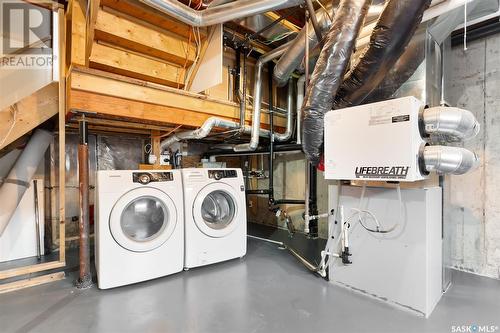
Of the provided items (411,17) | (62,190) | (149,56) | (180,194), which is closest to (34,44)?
(149,56)

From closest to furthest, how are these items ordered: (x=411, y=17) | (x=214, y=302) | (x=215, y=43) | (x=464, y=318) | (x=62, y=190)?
1. (x=411, y=17)
2. (x=464, y=318)
3. (x=214, y=302)
4. (x=62, y=190)
5. (x=215, y=43)

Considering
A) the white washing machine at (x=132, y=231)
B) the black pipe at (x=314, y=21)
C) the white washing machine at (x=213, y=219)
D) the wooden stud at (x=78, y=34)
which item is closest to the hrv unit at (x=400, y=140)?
the black pipe at (x=314, y=21)

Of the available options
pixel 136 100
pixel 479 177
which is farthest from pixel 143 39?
pixel 479 177

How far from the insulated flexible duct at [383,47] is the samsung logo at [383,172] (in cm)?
61

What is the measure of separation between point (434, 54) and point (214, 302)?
8.37 feet

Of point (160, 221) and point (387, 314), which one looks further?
point (160, 221)

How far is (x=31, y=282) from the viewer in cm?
213

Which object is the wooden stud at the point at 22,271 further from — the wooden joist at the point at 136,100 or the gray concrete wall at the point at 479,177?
the gray concrete wall at the point at 479,177

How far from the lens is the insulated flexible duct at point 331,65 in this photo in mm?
1593

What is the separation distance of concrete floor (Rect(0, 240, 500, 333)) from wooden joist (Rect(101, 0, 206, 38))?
2.49 meters

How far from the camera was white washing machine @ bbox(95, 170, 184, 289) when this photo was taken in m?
2.04

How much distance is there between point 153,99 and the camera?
2.29 m

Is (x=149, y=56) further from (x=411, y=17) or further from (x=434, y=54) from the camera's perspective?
(x=434, y=54)

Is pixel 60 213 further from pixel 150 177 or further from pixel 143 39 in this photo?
pixel 143 39
